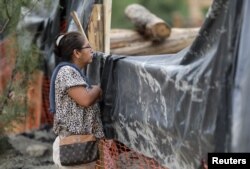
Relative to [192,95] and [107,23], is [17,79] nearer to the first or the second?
[107,23]

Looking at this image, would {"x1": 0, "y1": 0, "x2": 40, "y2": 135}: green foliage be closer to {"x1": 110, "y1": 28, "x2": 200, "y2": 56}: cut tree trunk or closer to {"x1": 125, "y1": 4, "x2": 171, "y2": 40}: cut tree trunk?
{"x1": 110, "y1": 28, "x2": 200, "y2": 56}: cut tree trunk

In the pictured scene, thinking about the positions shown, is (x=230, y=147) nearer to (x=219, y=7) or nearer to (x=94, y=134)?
(x=219, y=7)

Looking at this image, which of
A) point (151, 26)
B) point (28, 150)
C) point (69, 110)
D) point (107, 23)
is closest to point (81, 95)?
point (69, 110)

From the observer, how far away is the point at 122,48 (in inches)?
317

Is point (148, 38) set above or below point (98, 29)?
above

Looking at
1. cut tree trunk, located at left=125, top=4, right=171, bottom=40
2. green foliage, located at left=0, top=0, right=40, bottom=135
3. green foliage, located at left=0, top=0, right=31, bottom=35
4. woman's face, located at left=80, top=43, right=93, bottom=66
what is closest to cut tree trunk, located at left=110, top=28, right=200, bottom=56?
cut tree trunk, located at left=125, top=4, right=171, bottom=40

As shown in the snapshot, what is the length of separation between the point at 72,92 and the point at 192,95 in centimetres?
111

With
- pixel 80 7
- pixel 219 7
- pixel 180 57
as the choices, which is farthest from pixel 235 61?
A: pixel 80 7

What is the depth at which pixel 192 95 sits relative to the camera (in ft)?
10.4

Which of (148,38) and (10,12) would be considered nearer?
(10,12)

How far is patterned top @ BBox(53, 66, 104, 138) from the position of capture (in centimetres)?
394

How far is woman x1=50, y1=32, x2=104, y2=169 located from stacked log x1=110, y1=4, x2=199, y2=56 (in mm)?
3749

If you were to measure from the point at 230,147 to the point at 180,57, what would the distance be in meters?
0.94

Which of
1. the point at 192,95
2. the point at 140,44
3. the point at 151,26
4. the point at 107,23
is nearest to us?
the point at 192,95
